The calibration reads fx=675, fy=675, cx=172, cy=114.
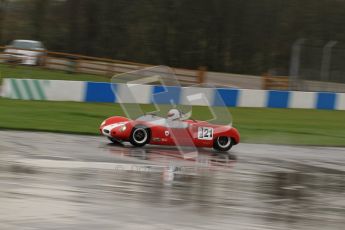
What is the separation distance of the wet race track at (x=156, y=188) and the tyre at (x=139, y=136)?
6.9 inches

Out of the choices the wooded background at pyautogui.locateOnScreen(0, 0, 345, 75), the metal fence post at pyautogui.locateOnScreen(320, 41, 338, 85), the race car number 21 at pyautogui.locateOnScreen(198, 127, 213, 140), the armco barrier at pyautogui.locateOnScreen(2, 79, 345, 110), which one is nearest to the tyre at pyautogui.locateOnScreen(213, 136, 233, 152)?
the race car number 21 at pyautogui.locateOnScreen(198, 127, 213, 140)

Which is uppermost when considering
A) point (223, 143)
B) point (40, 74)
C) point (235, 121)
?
point (223, 143)

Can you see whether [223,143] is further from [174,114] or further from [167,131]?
[174,114]

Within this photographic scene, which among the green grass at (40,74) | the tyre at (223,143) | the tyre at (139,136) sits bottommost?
the green grass at (40,74)

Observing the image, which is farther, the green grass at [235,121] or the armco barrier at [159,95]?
the armco barrier at [159,95]

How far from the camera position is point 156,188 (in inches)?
339

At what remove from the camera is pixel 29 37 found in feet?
153

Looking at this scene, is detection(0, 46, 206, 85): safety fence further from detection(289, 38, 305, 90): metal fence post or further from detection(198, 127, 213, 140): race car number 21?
detection(198, 127, 213, 140): race car number 21

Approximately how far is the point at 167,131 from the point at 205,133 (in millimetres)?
840

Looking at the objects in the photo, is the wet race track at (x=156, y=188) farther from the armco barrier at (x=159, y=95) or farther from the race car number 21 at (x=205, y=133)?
the armco barrier at (x=159, y=95)

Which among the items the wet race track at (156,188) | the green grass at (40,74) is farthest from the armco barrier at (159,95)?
the green grass at (40,74)

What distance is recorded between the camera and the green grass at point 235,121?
16344 millimetres

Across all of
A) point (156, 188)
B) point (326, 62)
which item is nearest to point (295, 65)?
point (326, 62)

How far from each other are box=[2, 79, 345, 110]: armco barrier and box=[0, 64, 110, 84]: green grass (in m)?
5.85
